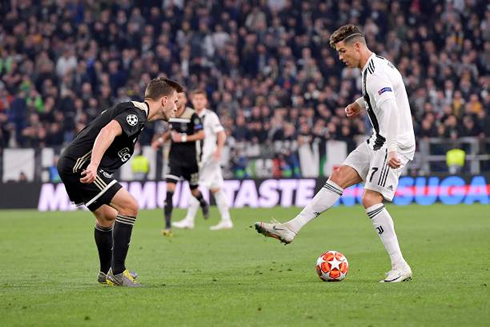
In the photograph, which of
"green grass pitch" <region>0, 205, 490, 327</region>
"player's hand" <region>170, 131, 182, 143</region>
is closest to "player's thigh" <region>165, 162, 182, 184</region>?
"player's hand" <region>170, 131, 182, 143</region>

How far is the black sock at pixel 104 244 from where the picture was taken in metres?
9.59

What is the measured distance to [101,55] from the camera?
3175cm

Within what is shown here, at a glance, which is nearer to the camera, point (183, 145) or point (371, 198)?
point (371, 198)

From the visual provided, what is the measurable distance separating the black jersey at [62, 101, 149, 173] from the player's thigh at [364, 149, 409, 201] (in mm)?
2245

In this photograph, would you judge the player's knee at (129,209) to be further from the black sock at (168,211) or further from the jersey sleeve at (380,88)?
the black sock at (168,211)

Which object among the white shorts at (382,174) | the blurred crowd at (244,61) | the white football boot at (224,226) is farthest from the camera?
the blurred crowd at (244,61)

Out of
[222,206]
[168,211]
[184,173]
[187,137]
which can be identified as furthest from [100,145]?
[222,206]

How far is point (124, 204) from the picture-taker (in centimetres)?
937

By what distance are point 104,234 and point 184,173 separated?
8.60m

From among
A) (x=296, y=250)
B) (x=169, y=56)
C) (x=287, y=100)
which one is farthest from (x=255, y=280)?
(x=169, y=56)

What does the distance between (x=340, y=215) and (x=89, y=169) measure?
1380 centimetres

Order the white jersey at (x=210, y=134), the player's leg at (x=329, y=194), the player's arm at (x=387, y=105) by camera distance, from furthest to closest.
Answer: the white jersey at (x=210, y=134), the player's leg at (x=329, y=194), the player's arm at (x=387, y=105)

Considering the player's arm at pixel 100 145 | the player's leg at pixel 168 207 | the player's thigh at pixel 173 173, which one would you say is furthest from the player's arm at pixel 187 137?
the player's arm at pixel 100 145

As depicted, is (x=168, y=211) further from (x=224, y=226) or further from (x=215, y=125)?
(x=215, y=125)
